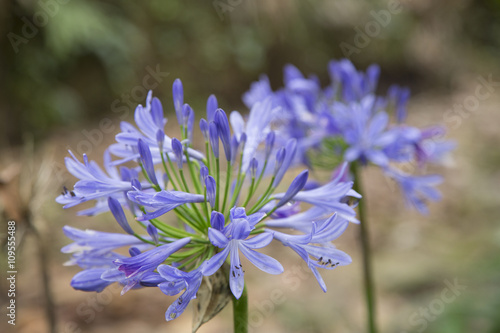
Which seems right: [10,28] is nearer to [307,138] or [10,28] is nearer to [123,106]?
[123,106]

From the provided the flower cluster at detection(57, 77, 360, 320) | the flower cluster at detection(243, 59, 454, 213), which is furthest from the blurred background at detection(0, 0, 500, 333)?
the flower cluster at detection(57, 77, 360, 320)

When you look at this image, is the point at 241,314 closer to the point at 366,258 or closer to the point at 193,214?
the point at 193,214

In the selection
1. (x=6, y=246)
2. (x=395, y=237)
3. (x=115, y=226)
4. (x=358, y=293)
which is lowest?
(x=358, y=293)

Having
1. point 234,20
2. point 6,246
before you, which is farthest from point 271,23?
point 6,246

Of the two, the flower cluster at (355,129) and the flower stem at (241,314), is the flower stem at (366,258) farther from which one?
the flower stem at (241,314)

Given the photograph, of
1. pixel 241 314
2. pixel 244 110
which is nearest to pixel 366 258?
pixel 241 314

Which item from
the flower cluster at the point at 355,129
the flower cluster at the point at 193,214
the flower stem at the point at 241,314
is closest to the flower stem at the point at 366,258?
the flower cluster at the point at 355,129
